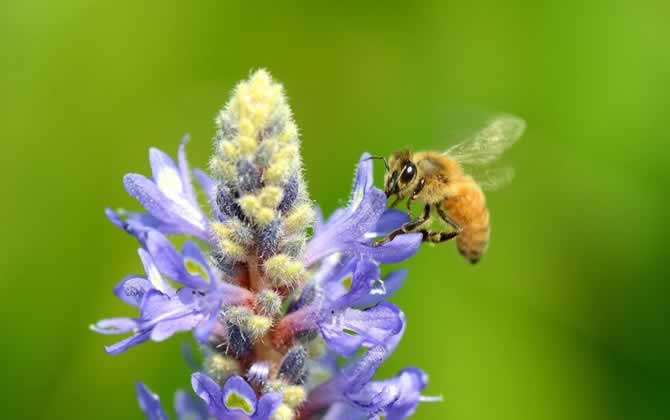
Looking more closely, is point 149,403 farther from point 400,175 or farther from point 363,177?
point 400,175

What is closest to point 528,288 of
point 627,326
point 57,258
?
point 627,326

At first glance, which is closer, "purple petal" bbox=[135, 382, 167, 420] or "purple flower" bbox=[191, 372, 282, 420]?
"purple flower" bbox=[191, 372, 282, 420]

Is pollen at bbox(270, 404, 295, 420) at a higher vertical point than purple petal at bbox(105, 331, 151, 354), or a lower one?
lower

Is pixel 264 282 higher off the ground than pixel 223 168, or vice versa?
pixel 223 168

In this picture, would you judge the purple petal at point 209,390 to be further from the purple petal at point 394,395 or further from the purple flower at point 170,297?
the purple petal at point 394,395

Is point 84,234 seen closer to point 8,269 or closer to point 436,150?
point 8,269

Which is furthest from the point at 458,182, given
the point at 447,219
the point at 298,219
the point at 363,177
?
the point at 298,219


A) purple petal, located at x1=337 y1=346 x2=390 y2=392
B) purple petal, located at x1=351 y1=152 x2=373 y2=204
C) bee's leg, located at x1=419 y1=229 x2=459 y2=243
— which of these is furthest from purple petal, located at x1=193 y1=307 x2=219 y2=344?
bee's leg, located at x1=419 y1=229 x2=459 y2=243

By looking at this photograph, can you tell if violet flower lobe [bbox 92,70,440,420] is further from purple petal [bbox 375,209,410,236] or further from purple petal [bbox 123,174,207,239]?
purple petal [bbox 375,209,410,236]
